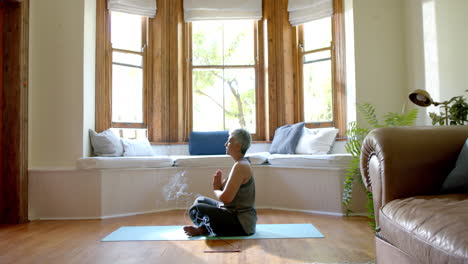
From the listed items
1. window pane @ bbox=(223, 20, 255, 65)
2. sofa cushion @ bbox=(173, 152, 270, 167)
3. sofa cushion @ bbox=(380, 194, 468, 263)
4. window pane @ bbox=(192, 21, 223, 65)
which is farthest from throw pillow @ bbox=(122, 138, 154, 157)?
sofa cushion @ bbox=(380, 194, 468, 263)

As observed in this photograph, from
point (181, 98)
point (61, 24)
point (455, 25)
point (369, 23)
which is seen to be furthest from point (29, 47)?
point (455, 25)

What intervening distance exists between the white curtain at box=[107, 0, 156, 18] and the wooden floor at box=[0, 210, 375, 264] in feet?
8.93

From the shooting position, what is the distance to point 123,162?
421 cm

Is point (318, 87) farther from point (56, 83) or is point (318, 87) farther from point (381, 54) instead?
point (56, 83)

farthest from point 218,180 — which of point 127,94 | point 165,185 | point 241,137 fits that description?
point 127,94

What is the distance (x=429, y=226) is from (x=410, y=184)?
1.60 ft

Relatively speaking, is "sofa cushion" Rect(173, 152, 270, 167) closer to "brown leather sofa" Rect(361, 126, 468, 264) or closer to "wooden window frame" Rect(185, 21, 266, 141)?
"wooden window frame" Rect(185, 21, 266, 141)

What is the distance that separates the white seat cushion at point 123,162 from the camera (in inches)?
161

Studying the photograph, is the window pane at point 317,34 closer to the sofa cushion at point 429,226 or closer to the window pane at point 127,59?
the window pane at point 127,59

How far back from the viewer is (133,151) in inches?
183

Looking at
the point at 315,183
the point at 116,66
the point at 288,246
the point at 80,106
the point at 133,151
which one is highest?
the point at 116,66

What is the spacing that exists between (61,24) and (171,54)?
147cm

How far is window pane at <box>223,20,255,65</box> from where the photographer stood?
217 inches

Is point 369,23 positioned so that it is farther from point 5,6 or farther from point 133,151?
point 5,6
